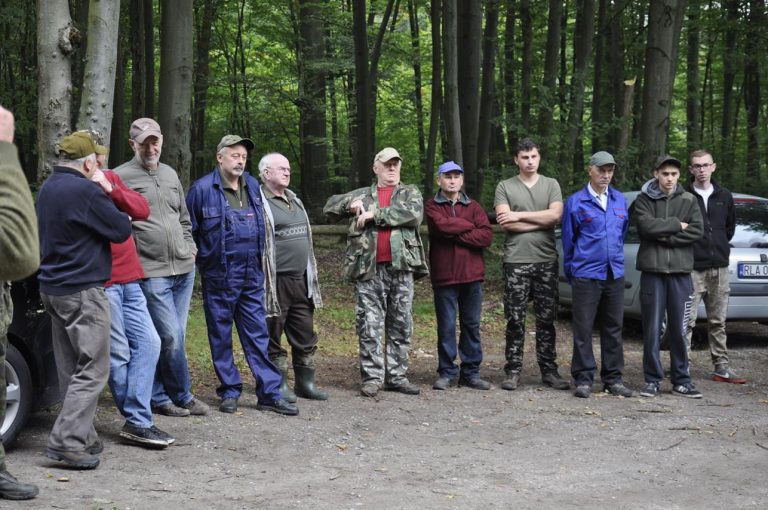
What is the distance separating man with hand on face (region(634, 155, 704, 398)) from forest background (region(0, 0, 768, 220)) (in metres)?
4.98

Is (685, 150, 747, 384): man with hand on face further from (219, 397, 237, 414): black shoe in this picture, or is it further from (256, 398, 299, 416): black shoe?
(219, 397, 237, 414): black shoe

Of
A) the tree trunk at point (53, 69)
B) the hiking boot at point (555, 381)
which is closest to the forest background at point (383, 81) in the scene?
the tree trunk at point (53, 69)

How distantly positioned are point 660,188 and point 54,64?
18.1 ft

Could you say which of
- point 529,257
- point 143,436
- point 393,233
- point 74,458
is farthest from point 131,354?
point 529,257

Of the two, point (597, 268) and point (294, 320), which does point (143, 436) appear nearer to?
point (294, 320)

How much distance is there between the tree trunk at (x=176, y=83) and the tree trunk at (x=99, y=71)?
397 centimetres

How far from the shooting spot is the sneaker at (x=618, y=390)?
8297 mm

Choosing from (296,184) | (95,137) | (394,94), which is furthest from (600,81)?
(95,137)

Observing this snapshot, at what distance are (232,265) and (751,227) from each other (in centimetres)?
624

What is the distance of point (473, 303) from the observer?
8555mm

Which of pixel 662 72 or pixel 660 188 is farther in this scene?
pixel 662 72

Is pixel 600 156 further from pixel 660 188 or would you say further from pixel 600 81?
pixel 600 81

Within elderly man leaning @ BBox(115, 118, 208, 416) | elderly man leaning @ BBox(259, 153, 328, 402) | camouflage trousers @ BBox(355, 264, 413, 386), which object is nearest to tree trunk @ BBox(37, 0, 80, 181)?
elderly man leaning @ BBox(115, 118, 208, 416)

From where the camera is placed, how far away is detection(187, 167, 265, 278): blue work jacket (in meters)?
7.24
